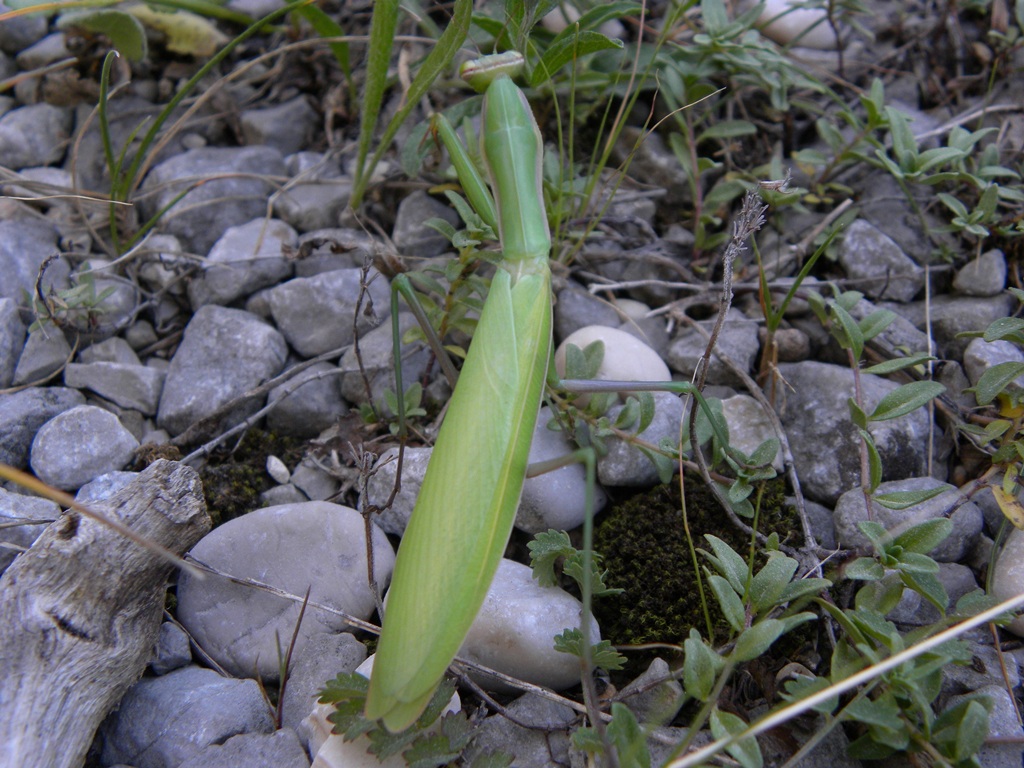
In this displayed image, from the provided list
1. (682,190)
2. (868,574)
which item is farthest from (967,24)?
(868,574)

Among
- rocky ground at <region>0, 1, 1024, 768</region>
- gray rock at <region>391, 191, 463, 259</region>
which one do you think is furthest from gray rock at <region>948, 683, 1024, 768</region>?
gray rock at <region>391, 191, 463, 259</region>

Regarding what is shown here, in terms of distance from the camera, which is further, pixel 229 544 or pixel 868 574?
pixel 229 544

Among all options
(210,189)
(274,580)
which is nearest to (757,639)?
(274,580)

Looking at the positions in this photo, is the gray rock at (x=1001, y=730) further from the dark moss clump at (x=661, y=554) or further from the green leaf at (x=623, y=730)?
the green leaf at (x=623, y=730)

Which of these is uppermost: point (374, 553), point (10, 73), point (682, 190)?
point (10, 73)

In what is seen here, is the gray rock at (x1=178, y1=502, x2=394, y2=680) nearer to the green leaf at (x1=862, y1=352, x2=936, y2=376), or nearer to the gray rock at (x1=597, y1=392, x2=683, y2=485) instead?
the gray rock at (x1=597, y1=392, x2=683, y2=485)

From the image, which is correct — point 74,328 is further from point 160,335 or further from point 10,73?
point 10,73

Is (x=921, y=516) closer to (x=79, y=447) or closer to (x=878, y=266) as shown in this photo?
(x=878, y=266)
